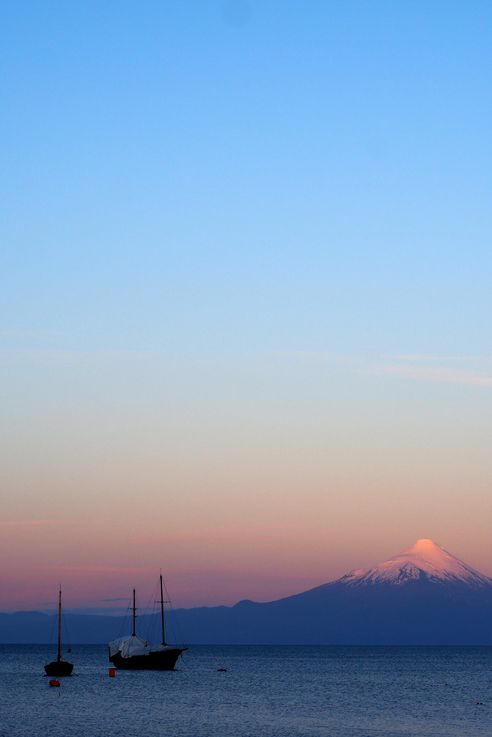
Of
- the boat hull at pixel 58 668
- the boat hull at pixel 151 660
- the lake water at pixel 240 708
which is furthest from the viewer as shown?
the boat hull at pixel 151 660

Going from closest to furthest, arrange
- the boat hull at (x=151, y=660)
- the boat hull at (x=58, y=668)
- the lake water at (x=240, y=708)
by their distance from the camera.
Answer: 1. the lake water at (x=240, y=708)
2. the boat hull at (x=58, y=668)
3. the boat hull at (x=151, y=660)

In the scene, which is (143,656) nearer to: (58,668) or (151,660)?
(151,660)

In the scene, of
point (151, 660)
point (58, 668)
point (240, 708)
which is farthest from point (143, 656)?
point (240, 708)

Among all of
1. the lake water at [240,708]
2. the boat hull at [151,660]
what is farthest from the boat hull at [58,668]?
the boat hull at [151,660]

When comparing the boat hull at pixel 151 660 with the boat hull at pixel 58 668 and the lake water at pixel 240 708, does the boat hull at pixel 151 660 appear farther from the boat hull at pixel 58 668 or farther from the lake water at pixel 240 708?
the boat hull at pixel 58 668

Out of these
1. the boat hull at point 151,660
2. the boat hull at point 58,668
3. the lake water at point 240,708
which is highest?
the boat hull at point 151,660

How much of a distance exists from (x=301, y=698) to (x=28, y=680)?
6121cm

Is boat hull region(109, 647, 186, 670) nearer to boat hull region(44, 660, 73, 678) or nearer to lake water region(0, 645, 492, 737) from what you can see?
lake water region(0, 645, 492, 737)

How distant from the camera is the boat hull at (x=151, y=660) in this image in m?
184

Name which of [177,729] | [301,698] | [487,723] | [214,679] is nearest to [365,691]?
[301,698]

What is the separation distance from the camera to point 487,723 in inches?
4075

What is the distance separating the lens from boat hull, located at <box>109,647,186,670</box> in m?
184

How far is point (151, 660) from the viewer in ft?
611

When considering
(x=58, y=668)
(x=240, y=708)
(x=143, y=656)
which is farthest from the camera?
(x=143, y=656)
